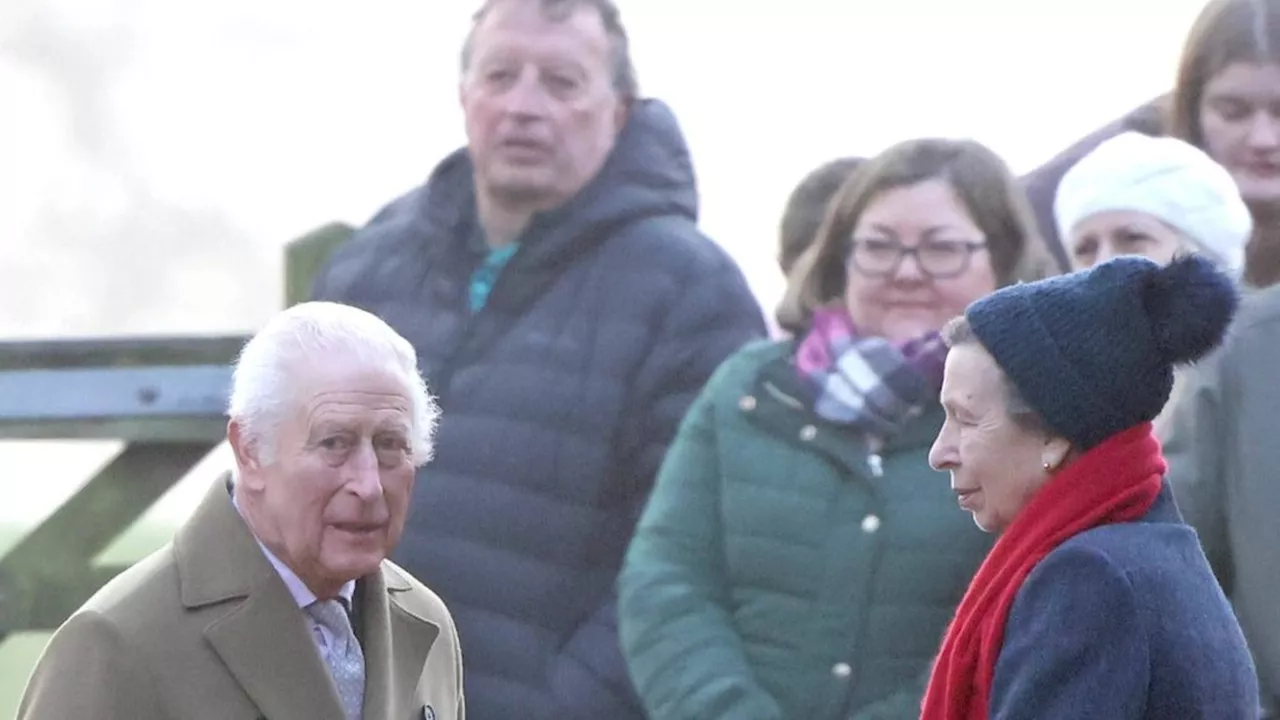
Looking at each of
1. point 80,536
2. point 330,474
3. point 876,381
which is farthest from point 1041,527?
point 80,536

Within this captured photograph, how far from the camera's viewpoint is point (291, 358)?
7.69ft

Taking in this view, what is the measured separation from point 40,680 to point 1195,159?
2.21 metres

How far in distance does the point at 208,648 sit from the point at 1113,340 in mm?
1060

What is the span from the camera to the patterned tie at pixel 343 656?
2404 mm

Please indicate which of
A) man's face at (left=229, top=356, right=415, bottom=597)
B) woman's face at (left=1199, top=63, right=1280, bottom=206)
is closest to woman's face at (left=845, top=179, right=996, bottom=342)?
woman's face at (left=1199, top=63, right=1280, bottom=206)

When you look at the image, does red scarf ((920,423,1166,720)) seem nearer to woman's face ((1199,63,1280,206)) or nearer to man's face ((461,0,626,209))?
woman's face ((1199,63,1280,206))

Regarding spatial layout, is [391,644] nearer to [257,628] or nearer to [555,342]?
[257,628]

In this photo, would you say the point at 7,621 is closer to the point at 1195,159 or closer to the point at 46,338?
the point at 46,338

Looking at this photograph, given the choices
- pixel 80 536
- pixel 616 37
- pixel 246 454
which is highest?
pixel 616 37

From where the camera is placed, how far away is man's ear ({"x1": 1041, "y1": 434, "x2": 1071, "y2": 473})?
1.99 m

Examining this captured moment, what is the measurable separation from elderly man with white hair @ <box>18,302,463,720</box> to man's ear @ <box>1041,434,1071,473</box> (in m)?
0.79

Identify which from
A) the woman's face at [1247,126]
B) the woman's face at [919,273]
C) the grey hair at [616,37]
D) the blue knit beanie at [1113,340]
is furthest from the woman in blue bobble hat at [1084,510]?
the grey hair at [616,37]

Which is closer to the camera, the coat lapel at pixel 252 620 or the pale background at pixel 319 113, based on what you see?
the coat lapel at pixel 252 620

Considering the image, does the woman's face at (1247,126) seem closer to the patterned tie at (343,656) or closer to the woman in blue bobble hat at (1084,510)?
the woman in blue bobble hat at (1084,510)
